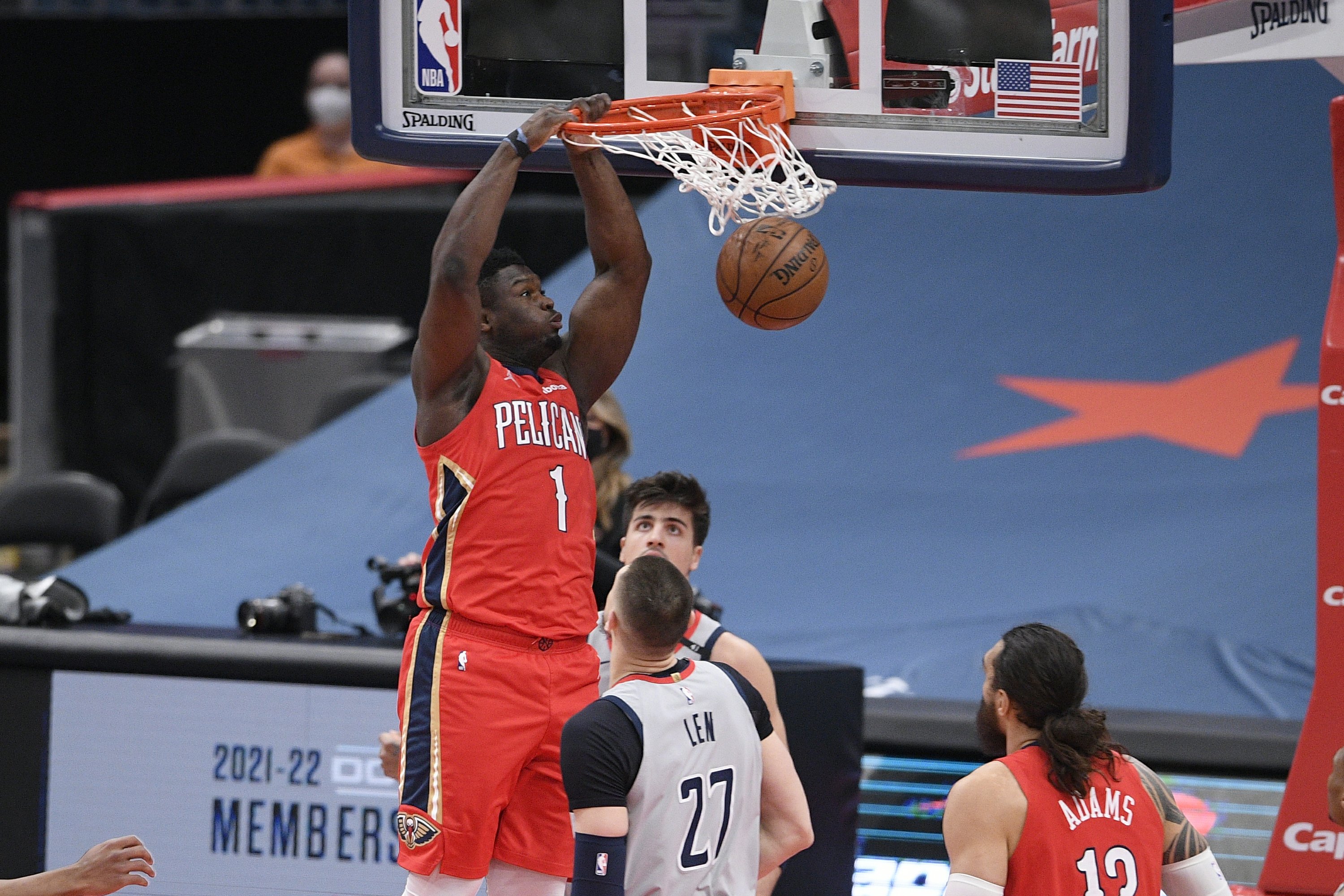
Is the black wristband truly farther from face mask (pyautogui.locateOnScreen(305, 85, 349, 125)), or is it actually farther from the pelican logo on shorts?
face mask (pyautogui.locateOnScreen(305, 85, 349, 125))

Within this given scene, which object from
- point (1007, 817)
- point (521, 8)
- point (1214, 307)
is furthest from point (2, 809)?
point (1214, 307)

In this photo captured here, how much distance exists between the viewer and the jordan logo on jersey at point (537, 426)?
13.0ft

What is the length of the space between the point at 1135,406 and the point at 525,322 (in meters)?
5.88

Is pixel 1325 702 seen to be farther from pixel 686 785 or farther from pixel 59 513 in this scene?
pixel 59 513

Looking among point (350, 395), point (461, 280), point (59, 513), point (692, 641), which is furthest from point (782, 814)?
point (350, 395)

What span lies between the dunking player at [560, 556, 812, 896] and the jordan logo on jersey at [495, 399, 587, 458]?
37cm

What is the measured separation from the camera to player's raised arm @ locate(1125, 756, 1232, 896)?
3496 mm

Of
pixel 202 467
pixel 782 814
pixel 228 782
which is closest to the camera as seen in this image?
pixel 782 814

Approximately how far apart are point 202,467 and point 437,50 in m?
5.33

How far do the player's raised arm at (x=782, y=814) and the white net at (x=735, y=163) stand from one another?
54.0 inches

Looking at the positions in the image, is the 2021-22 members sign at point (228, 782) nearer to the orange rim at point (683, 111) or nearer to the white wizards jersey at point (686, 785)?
the white wizards jersey at point (686, 785)

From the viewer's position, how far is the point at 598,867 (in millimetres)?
3605

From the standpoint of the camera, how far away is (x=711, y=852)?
12.6ft

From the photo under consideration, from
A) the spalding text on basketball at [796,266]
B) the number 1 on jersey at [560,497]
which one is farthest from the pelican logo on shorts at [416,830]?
the spalding text on basketball at [796,266]
